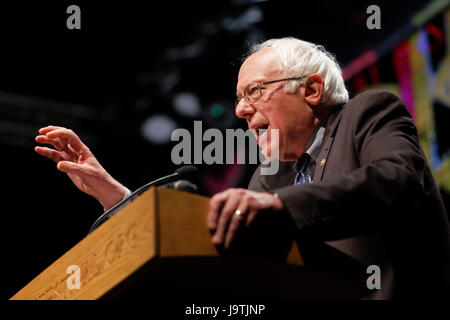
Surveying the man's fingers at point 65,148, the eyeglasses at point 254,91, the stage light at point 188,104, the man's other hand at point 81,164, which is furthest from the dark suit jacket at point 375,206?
the stage light at point 188,104

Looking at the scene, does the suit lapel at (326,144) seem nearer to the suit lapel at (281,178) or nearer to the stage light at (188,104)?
the suit lapel at (281,178)

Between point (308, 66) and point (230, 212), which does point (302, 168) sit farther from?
point (230, 212)

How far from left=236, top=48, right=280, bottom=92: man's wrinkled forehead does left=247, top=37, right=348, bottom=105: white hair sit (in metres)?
0.02

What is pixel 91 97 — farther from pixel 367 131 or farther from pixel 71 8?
pixel 367 131

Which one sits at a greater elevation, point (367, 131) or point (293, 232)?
point (367, 131)

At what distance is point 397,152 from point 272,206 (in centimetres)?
41

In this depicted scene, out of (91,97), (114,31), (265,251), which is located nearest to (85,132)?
(91,97)

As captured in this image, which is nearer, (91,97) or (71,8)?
(71,8)

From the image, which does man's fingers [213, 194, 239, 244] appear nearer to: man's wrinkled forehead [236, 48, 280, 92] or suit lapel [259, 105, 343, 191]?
suit lapel [259, 105, 343, 191]

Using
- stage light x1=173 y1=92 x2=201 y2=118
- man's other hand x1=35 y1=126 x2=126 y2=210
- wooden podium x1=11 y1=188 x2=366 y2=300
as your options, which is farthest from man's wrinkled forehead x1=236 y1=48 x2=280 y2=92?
stage light x1=173 y1=92 x2=201 y2=118

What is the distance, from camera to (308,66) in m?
2.07

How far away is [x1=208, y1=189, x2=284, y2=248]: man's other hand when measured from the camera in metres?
1.12

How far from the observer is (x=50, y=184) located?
183 inches

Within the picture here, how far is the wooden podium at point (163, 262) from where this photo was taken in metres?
1.07
